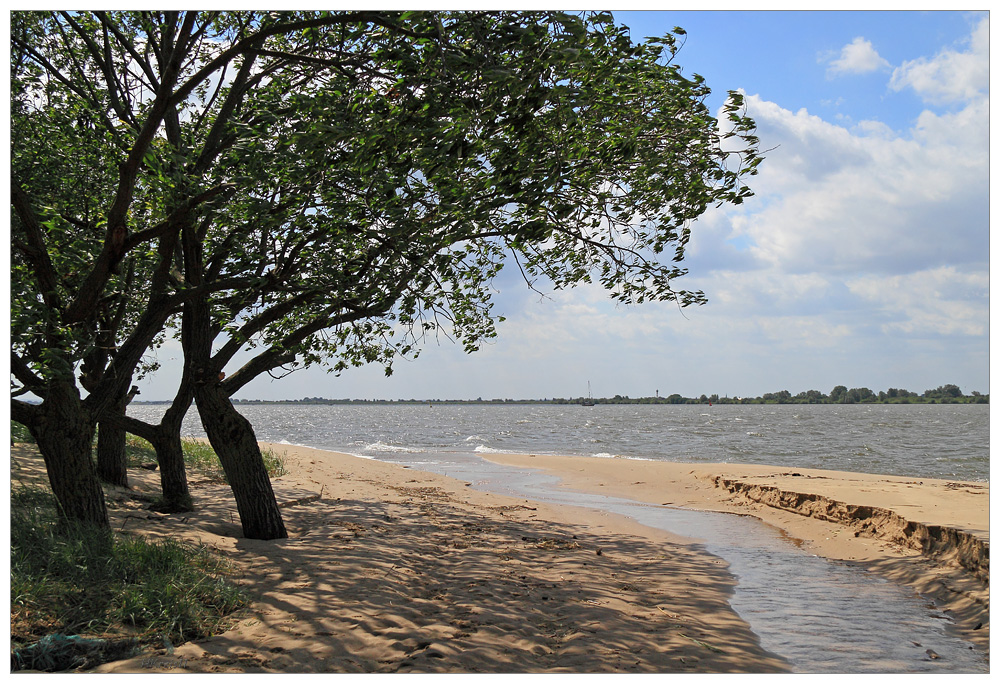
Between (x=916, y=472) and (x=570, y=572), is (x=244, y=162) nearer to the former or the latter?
(x=570, y=572)

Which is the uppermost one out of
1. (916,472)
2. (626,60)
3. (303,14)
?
(303,14)

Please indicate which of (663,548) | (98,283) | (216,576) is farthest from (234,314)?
(663,548)

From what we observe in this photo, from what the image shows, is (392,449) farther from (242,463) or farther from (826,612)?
(826,612)

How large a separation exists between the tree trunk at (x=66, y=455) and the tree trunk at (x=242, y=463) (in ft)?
5.53

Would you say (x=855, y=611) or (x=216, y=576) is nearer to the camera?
(x=216, y=576)

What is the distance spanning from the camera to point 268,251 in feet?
28.8

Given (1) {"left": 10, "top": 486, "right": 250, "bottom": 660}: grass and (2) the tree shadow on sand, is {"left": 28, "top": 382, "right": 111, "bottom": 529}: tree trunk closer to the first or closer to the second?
(1) {"left": 10, "top": 486, "right": 250, "bottom": 660}: grass

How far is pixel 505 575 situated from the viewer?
24.0 feet

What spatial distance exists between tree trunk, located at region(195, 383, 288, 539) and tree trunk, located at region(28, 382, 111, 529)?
66.4 inches

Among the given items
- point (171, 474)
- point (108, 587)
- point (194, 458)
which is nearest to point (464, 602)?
point (108, 587)

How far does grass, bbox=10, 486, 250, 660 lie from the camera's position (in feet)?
15.5

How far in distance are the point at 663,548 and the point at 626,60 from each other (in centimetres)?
688

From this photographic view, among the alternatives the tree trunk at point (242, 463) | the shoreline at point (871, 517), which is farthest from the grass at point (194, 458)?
the shoreline at point (871, 517)

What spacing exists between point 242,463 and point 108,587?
335cm
